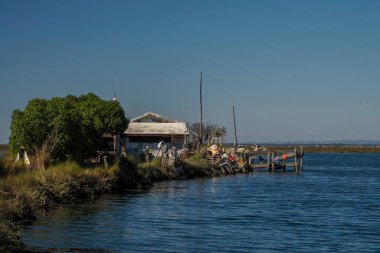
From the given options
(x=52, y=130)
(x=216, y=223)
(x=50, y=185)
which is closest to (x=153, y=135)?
(x=52, y=130)

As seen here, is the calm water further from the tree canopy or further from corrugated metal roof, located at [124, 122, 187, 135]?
corrugated metal roof, located at [124, 122, 187, 135]

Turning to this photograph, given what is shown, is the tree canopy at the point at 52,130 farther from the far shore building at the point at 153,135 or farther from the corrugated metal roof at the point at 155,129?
the corrugated metal roof at the point at 155,129

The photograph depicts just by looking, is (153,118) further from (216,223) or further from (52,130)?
(216,223)

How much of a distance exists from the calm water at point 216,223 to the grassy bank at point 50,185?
1.06m

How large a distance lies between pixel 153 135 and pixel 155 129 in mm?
1261

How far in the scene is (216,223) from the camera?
28.3 meters

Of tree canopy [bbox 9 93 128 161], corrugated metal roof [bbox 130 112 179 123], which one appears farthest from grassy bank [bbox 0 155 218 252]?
corrugated metal roof [bbox 130 112 179 123]

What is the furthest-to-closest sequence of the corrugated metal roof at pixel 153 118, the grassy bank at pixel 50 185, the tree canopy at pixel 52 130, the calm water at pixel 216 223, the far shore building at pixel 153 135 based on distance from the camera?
the corrugated metal roof at pixel 153 118 → the far shore building at pixel 153 135 → the tree canopy at pixel 52 130 → the grassy bank at pixel 50 185 → the calm water at pixel 216 223

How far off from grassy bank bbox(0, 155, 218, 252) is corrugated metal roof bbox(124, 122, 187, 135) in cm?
1618

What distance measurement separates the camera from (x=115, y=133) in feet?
168

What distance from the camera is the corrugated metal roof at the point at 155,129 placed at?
68375 mm

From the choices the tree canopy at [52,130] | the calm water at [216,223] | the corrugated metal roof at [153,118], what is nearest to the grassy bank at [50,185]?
the calm water at [216,223]

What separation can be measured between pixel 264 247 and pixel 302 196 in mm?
21086

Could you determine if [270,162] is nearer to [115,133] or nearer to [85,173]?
[115,133]
